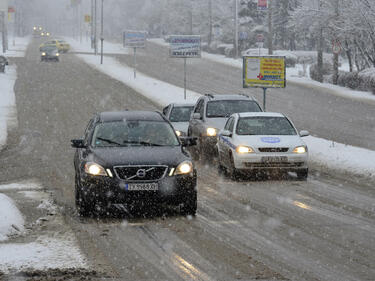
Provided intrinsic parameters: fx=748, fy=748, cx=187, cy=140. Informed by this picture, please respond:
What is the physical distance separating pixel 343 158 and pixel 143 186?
9048 millimetres

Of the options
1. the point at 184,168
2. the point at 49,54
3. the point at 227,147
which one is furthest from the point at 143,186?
the point at 49,54

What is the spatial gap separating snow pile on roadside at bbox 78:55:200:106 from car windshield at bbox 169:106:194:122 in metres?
15.6

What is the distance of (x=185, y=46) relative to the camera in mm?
37094

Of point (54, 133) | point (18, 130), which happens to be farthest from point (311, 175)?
point (18, 130)

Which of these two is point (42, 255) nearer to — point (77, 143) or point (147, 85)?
point (77, 143)

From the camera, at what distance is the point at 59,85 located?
153ft

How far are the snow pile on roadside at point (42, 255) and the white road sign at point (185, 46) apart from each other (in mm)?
27675

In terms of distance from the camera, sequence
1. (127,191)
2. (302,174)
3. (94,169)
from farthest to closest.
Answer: (302,174) → (94,169) → (127,191)

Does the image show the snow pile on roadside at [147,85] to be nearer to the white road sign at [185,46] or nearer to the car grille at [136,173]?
the white road sign at [185,46]

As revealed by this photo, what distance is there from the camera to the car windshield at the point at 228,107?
20.2 meters

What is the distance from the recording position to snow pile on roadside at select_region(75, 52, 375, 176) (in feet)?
58.5

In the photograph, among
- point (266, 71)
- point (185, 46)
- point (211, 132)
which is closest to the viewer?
point (211, 132)

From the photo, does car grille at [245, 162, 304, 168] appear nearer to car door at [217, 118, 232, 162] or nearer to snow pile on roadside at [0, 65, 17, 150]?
car door at [217, 118, 232, 162]

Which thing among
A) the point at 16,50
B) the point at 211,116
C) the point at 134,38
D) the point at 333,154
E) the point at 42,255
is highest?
the point at 134,38
